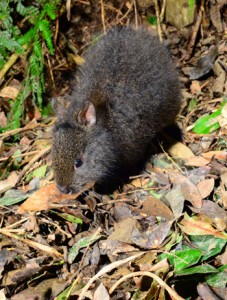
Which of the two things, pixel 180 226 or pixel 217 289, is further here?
pixel 180 226

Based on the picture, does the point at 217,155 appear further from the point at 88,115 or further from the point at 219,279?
the point at 219,279

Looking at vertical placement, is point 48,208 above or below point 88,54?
below

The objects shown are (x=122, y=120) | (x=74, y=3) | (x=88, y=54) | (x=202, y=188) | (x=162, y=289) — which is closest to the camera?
(x=162, y=289)

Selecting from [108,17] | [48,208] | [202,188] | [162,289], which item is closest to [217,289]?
[162,289]

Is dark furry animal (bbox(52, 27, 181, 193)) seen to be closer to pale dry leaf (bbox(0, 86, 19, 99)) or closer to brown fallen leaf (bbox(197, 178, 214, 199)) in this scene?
brown fallen leaf (bbox(197, 178, 214, 199))

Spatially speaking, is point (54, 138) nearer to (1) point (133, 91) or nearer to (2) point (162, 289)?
(1) point (133, 91)

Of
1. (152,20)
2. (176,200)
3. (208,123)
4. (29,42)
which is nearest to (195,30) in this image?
(152,20)

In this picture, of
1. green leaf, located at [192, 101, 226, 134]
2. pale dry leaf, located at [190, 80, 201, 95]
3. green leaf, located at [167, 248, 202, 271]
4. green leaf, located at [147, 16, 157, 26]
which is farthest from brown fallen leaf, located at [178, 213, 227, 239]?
green leaf, located at [147, 16, 157, 26]
